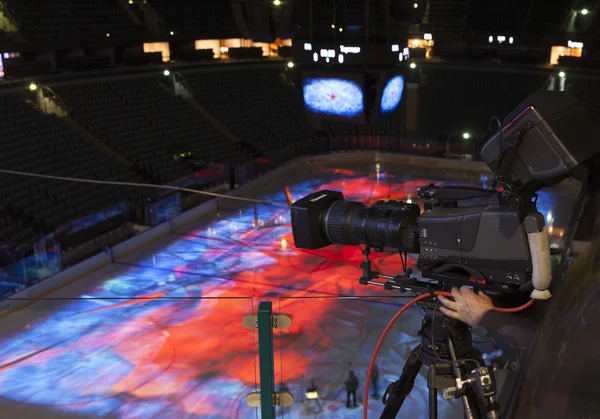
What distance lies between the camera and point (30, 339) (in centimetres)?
488

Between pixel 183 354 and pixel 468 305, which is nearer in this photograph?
pixel 468 305

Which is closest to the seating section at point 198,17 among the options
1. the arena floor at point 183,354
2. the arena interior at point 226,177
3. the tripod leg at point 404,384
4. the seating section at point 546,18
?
the arena interior at point 226,177

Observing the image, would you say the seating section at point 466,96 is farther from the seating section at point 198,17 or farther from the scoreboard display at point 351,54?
the scoreboard display at point 351,54

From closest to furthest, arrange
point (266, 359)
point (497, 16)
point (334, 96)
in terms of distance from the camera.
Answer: point (266, 359)
point (334, 96)
point (497, 16)

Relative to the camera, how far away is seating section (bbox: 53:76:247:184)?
58.6 ft

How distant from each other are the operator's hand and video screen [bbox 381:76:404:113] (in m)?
→ 13.1

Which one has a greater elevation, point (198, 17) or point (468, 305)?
point (198, 17)

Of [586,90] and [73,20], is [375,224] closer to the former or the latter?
[73,20]

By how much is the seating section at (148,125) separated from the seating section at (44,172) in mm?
878

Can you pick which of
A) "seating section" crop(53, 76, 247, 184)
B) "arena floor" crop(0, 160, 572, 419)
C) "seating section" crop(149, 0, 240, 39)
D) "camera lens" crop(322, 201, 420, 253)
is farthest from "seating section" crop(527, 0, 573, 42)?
"camera lens" crop(322, 201, 420, 253)

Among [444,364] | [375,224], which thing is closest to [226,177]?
[375,224]

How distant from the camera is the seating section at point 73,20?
2044cm

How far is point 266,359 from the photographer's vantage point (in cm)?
311

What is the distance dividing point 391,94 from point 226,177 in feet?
15.5
